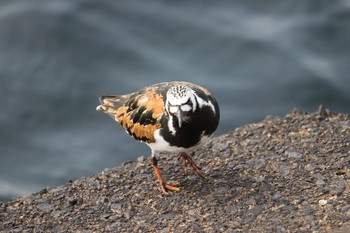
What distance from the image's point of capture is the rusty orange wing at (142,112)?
607cm

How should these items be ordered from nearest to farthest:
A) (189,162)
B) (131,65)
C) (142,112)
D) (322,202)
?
(322,202), (142,112), (189,162), (131,65)

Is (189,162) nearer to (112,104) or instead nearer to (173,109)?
(173,109)

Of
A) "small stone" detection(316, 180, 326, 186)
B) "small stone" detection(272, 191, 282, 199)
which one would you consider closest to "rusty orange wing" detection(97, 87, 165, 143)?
"small stone" detection(272, 191, 282, 199)

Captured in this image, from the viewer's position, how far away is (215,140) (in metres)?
7.03

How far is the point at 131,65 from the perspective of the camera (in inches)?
493

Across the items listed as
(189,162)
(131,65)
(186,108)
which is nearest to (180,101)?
(186,108)

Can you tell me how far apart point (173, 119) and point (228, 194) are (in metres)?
0.96

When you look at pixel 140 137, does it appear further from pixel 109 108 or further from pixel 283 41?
pixel 283 41

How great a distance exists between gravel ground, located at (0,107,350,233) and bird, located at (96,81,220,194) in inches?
11.8

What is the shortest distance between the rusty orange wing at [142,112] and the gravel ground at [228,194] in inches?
21.7

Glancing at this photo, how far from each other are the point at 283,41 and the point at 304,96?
60.6 inches

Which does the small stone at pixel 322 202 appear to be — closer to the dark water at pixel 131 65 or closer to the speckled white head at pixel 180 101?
the speckled white head at pixel 180 101

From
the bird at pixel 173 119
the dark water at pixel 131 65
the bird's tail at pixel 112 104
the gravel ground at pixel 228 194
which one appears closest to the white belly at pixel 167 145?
the bird at pixel 173 119

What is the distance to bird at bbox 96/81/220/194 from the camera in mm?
5684
